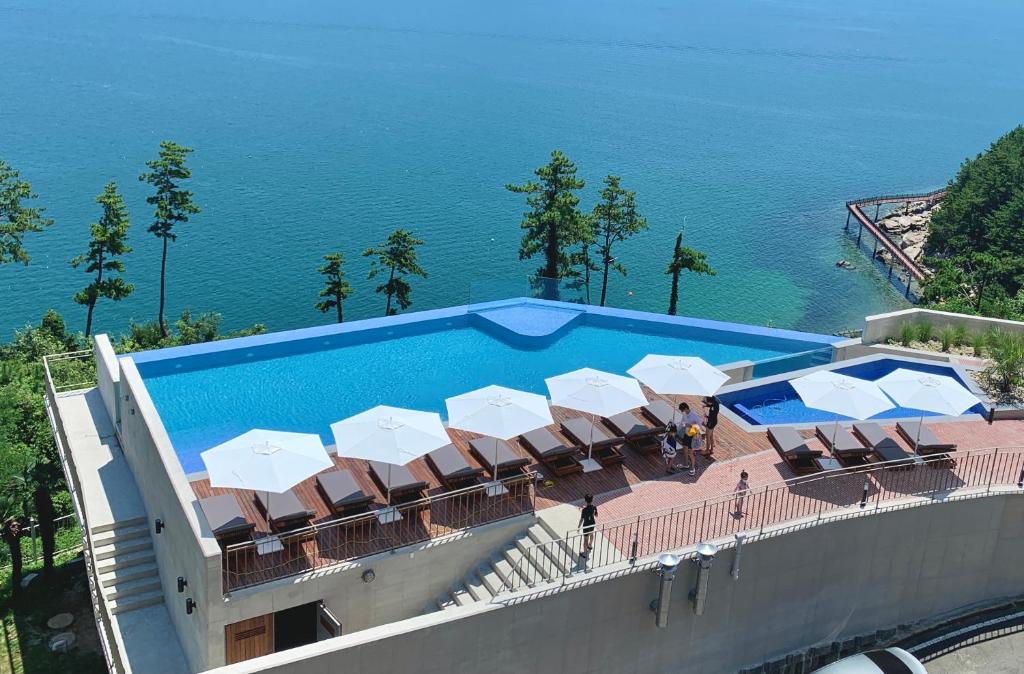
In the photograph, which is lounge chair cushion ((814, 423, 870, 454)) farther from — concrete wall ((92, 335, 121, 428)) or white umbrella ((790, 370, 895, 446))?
concrete wall ((92, 335, 121, 428))

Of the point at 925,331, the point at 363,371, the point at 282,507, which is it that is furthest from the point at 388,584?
the point at 925,331

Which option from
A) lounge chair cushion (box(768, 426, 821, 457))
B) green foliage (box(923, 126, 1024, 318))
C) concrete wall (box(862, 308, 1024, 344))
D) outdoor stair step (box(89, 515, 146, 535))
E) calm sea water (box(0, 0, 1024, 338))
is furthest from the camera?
calm sea water (box(0, 0, 1024, 338))

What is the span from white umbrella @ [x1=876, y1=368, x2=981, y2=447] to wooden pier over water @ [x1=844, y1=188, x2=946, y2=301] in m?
35.6

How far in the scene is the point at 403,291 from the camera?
41.8 m

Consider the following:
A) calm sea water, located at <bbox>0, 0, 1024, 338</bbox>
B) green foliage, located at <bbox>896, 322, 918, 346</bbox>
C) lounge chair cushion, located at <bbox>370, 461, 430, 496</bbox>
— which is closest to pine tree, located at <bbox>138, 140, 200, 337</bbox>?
calm sea water, located at <bbox>0, 0, 1024, 338</bbox>

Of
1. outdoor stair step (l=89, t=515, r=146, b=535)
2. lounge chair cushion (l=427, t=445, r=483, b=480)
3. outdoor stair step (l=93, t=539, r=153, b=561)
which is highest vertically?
lounge chair cushion (l=427, t=445, r=483, b=480)

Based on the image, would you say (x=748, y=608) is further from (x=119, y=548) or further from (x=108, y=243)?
(x=108, y=243)

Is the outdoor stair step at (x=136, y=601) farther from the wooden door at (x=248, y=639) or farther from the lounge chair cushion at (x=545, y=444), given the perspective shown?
the lounge chair cushion at (x=545, y=444)

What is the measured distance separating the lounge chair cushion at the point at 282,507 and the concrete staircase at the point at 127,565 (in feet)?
11.4

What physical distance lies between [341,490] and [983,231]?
50459 millimetres

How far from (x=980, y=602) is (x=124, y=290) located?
1324 inches

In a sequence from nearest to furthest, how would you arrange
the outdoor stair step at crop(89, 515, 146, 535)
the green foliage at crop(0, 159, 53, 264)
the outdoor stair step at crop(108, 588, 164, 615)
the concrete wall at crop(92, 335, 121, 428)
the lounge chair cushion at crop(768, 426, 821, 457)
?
the outdoor stair step at crop(108, 588, 164, 615) → the outdoor stair step at crop(89, 515, 146, 535) → the lounge chair cushion at crop(768, 426, 821, 457) → the concrete wall at crop(92, 335, 121, 428) → the green foliage at crop(0, 159, 53, 264)

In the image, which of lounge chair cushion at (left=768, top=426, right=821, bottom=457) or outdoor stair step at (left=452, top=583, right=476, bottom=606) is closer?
outdoor stair step at (left=452, top=583, right=476, bottom=606)

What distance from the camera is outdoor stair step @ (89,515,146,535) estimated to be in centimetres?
1928
